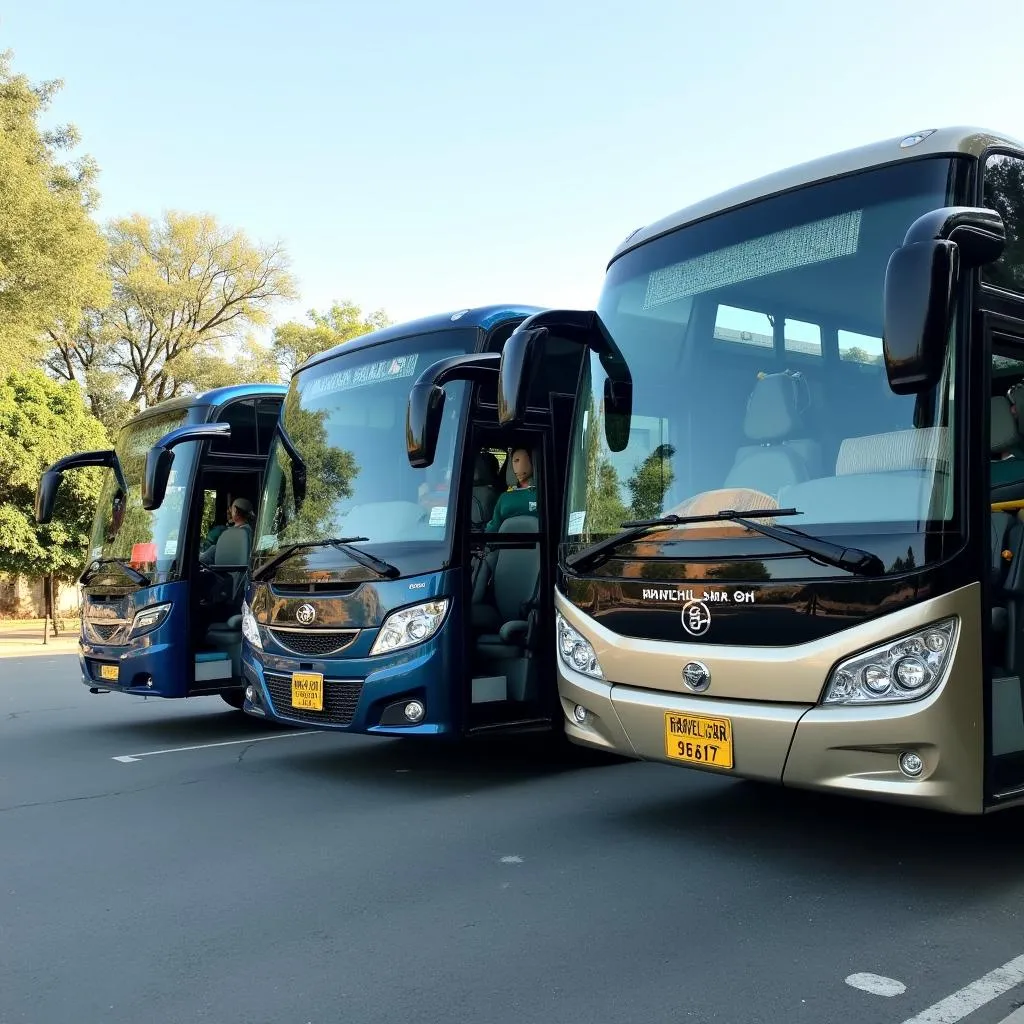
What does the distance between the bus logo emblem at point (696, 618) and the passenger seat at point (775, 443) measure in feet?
1.86

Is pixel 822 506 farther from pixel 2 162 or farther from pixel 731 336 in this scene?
pixel 2 162

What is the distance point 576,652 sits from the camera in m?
5.52

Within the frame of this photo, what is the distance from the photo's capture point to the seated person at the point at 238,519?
9719 mm

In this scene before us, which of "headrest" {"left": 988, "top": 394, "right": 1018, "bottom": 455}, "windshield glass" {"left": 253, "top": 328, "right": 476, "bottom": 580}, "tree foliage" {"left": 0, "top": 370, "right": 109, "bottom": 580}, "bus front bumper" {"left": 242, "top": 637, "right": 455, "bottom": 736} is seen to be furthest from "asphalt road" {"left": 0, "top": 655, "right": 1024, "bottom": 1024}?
"tree foliage" {"left": 0, "top": 370, "right": 109, "bottom": 580}

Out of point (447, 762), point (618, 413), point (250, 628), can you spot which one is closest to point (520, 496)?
point (618, 413)

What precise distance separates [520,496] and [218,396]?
11.8 feet

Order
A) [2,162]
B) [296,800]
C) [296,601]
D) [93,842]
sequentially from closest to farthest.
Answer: [93,842], [296,800], [296,601], [2,162]

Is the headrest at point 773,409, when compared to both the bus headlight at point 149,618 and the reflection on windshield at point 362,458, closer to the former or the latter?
the reflection on windshield at point 362,458

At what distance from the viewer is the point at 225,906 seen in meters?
4.53

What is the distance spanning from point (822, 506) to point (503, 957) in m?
2.19

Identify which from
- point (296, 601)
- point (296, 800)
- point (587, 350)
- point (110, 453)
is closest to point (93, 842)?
point (296, 800)

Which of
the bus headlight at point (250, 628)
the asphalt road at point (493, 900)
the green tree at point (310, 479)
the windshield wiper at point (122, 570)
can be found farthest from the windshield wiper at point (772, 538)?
the windshield wiper at point (122, 570)

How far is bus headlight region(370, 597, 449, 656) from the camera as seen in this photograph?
6.43 metres

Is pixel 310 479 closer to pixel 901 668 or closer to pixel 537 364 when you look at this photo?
pixel 537 364
